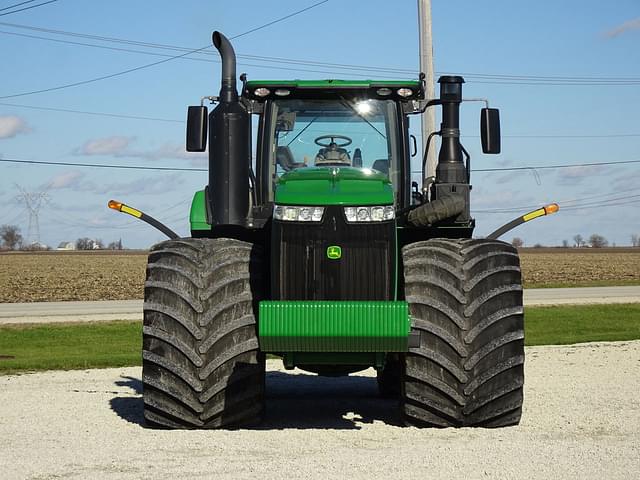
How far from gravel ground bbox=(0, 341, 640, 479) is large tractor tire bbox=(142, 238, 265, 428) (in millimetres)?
234

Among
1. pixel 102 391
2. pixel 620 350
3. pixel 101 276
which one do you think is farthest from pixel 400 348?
pixel 101 276

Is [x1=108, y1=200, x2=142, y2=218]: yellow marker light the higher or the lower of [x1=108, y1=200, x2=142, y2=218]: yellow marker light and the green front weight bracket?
the higher

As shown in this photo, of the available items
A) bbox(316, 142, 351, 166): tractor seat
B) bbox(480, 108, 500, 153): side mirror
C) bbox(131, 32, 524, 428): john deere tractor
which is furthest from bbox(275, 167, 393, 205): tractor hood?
bbox(480, 108, 500, 153): side mirror

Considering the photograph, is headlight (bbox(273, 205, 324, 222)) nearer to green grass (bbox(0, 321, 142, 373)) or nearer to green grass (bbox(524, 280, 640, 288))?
green grass (bbox(0, 321, 142, 373))

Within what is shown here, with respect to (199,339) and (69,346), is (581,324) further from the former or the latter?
(199,339)

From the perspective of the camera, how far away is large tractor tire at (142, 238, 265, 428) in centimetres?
822

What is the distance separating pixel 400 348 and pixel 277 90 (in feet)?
9.22

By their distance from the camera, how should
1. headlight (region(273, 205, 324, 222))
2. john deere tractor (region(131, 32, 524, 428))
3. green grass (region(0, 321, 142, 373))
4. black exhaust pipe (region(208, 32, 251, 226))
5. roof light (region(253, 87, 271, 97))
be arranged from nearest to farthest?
john deere tractor (region(131, 32, 524, 428)) → headlight (region(273, 205, 324, 222)) → black exhaust pipe (region(208, 32, 251, 226)) → roof light (region(253, 87, 271, 97)) → green grass (region(0, 321, 142, 373))

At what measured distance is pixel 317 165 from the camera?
937 cm

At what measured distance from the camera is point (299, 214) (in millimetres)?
8125

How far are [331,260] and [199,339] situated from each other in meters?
1.19

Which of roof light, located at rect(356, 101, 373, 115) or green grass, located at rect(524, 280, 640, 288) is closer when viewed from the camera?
roof light, located at rect(356, 101, 373, 115)

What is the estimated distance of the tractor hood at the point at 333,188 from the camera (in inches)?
321

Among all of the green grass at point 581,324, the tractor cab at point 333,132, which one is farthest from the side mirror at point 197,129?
the green grass at point 581,324
